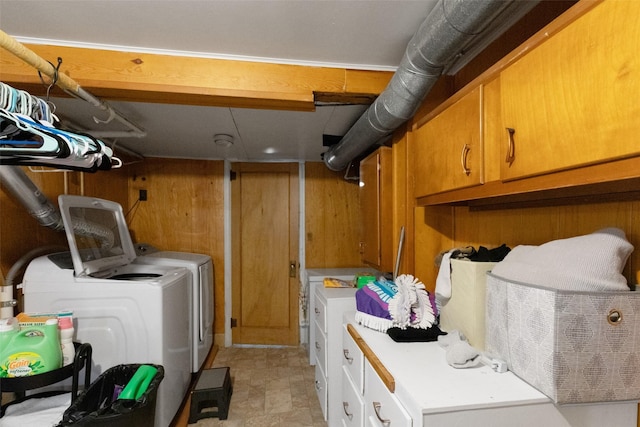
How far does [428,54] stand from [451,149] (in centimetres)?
37

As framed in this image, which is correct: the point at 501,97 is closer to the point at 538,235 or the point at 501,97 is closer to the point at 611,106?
the point at 611,106

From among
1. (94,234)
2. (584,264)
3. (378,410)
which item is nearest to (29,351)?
(94,234)

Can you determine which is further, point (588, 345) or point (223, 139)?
point (223, 139)

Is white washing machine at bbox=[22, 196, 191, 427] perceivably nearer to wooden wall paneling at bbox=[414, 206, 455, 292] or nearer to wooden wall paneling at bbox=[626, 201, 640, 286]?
wooden wall paneling at bbox=[414, 206, 455, 292]

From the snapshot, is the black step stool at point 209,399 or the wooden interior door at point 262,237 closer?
the black step stool at point 209,399

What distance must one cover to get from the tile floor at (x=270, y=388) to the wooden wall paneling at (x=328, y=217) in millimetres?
1014

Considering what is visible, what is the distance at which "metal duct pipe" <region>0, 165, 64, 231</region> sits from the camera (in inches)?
64.3

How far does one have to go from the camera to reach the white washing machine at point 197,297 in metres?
2.57

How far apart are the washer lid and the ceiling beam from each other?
671 mm

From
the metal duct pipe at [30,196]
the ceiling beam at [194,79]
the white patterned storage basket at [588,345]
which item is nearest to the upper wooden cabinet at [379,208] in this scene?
the ceiling beam at [194,79]

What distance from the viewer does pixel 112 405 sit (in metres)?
1.32

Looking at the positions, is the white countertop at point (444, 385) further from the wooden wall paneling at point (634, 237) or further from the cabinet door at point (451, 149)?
the cabinet door at point (451, 149)

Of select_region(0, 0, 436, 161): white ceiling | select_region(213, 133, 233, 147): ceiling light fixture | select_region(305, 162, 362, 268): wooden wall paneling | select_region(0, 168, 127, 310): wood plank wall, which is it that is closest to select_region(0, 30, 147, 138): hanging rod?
select_region(0, 0, 436, 161): white ceiling

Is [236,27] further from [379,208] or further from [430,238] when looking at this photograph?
[430,238]
